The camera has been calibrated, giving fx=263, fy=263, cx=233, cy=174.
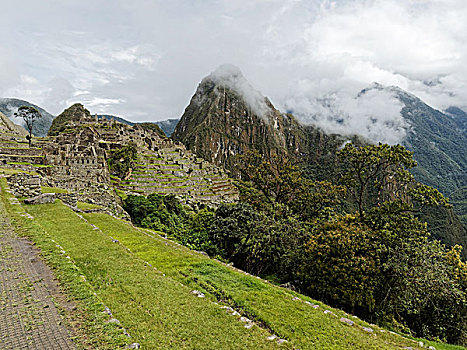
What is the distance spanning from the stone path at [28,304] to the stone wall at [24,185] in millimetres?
9801

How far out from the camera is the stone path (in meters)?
5.06

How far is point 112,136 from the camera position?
5622 centimetres

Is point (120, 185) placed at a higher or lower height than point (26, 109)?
lower

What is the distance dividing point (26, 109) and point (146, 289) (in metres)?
51.8

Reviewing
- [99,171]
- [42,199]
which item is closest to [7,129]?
[99,171]

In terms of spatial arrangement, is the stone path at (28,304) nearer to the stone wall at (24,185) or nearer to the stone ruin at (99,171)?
the stone wall at (24,185)

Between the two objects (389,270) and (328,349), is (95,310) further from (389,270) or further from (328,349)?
(389,270)

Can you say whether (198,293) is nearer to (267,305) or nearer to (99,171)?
(267,305)

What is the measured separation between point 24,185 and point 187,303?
16452 millimetres

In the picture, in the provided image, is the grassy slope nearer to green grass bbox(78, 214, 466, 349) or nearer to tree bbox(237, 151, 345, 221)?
green grass bbox(78, 214, 466, 349)

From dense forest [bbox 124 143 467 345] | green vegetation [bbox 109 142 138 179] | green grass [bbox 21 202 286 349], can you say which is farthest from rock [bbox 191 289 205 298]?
green vegetation [bbox 109 142 138 179]

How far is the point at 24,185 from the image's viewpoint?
702 inches

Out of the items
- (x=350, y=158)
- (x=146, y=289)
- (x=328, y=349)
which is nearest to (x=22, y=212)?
(x=146, y=289)

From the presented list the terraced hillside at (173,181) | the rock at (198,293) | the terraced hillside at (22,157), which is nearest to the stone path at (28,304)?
the rock at (198,293)
